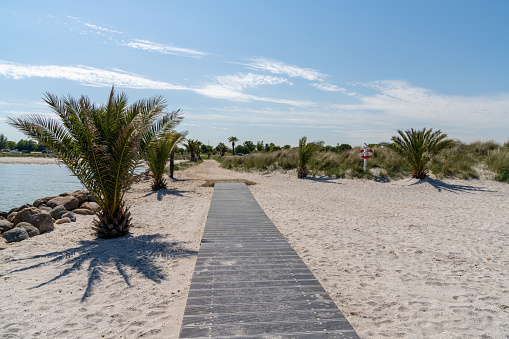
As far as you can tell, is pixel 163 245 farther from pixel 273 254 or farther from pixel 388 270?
pixel 388 270

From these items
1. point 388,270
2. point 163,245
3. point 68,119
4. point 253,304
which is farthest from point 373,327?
point 68,119

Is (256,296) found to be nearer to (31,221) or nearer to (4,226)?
(31,221)

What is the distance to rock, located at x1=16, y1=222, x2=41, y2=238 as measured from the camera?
6453 mm

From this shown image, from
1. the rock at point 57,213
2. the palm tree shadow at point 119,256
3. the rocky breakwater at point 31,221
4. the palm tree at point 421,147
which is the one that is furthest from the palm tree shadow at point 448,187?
the rock at point 57,213

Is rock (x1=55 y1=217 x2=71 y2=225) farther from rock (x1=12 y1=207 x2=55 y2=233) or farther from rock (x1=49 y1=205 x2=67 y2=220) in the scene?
rock (x1=49 y1=205 x2=67 y2=220)

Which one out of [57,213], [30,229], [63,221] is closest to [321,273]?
[30,229]

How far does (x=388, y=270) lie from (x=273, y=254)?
171 cm

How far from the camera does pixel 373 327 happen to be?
2930 mm

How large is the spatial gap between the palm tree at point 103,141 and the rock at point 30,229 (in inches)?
62.4

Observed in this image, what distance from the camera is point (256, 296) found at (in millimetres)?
3305

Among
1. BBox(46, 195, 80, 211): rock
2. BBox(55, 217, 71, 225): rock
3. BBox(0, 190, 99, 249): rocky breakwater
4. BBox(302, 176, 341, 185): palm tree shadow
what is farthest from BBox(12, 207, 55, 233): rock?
BBox(302, 176, 341, 185): palm tree shadow

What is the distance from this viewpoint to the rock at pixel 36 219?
6.88m

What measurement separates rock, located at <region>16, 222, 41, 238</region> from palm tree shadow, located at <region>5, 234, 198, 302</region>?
1573 mm

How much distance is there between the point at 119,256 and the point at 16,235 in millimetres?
2842
